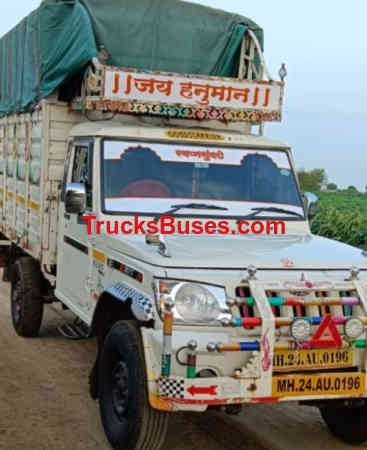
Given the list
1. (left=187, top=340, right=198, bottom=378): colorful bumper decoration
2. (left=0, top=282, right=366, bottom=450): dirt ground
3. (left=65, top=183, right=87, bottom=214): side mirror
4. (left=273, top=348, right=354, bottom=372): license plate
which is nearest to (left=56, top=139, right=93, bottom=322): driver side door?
(left=65, top=183, right=87, bottom=214): side mirror

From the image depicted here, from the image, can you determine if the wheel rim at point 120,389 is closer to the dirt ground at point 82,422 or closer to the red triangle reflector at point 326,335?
the dirt ground at point 82,422

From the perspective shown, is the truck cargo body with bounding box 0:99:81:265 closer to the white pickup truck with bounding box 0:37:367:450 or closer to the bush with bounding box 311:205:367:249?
the white pickup truck with bounding box 0:37:367:450

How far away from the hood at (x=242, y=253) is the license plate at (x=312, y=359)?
1.81 ft

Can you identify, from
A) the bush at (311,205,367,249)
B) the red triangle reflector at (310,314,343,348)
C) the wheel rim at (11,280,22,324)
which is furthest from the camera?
the bush at (311,205,367,249)

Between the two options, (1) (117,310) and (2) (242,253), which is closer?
(2) (242,253)

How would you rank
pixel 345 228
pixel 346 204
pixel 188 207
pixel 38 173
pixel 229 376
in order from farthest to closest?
pixel 346 204 → pixel 345 228 → pixel 38 173 → pixel 188 207 → pixel 229 376

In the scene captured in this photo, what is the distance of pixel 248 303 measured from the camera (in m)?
4.08

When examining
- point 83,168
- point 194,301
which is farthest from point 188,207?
point 194,301

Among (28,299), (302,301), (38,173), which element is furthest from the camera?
(28,299)

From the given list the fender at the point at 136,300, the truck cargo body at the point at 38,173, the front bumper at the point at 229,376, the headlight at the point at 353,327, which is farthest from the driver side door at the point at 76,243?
the headlight at the point at 353,327

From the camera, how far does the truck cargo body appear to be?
6.91 m

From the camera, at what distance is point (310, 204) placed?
240 inches

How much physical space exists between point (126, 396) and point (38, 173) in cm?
337

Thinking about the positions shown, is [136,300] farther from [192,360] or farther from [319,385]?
[319,385]
